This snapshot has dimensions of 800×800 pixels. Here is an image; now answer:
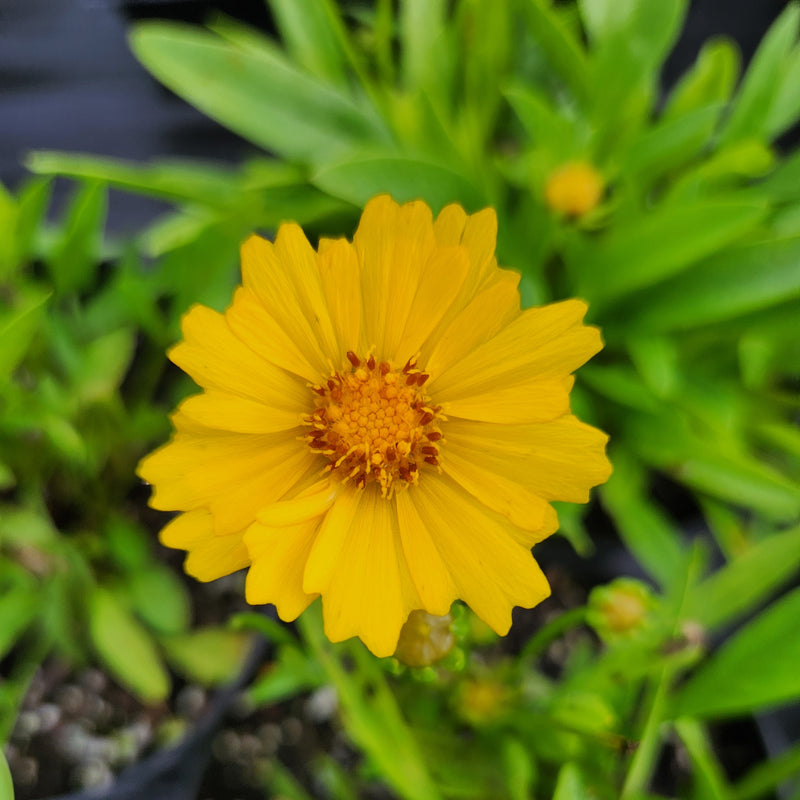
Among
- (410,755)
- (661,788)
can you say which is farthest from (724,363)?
(410,755)

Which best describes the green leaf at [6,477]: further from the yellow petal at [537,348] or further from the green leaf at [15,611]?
the yellow petal at [537,348]

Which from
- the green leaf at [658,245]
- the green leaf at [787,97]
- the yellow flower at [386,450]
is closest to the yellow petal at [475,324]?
the yellow flower at [386,450]

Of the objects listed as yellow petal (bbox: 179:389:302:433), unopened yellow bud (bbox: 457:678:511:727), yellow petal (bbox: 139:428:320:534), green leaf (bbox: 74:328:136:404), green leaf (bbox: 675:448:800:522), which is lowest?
unopened yellow bud (bbox: 457:678:511:727)

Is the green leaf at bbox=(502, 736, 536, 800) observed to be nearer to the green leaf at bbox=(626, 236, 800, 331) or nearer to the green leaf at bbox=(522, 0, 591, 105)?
the green leaf at bbox=(626, 236, 800, 331)

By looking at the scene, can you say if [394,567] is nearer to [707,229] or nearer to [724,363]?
[707,229]

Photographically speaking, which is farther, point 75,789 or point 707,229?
point 75,789

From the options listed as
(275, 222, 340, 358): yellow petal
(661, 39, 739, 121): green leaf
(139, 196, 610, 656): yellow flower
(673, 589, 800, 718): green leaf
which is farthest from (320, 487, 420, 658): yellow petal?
(661, 39, 739, 121): green leaf

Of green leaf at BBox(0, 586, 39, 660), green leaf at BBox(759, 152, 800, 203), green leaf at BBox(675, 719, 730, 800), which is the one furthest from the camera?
green leaf at BBox(759, 152, 800, 203)
